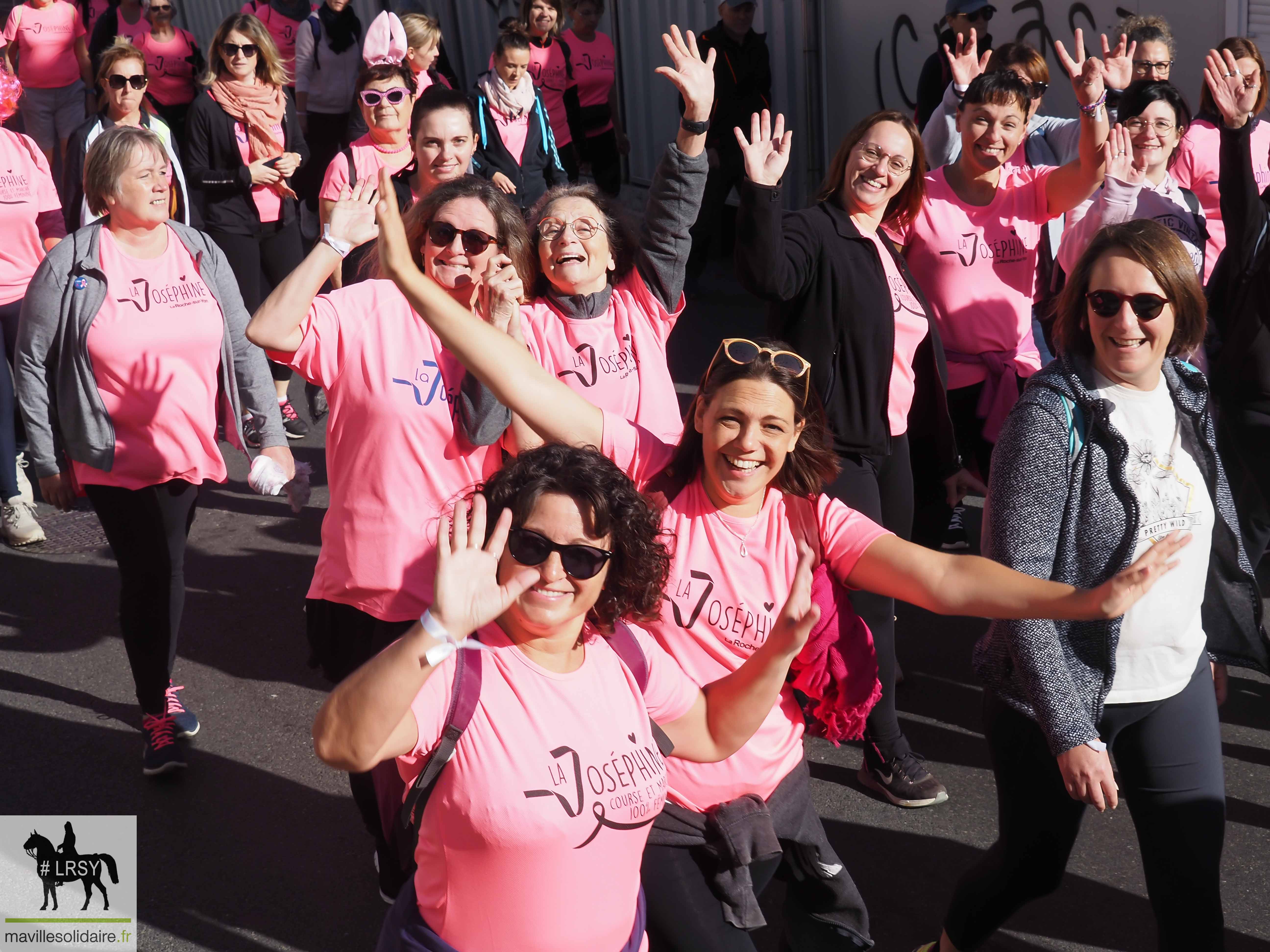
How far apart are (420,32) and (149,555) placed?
489cm

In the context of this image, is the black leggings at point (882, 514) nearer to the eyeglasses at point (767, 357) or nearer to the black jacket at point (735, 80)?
the eyeglasses at point (767, 357)

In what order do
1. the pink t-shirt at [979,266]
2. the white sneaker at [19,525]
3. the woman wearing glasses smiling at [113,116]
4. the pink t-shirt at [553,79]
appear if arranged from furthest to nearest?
the pink t-shirt at [553,79] < the white sneaker at [19,525] < the woman wearing glasses smiling at [113,116] < the pink t-shirt at [979,266]

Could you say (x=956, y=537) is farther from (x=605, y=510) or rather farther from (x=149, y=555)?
(x=605, y=510)

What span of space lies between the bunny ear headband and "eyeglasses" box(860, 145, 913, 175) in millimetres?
3211

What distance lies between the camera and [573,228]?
389cm

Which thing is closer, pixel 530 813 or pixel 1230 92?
pixel 530 813

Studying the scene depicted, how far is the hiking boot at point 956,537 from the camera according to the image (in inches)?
231

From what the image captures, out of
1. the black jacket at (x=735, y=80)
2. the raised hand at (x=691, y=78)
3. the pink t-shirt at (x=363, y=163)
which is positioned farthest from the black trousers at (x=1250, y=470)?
the black jacket at (x=735, y=80)

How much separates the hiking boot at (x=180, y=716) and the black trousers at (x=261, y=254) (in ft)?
10.4

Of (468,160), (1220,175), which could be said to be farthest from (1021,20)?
(468,160)

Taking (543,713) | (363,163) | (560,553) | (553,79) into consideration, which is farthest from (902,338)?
(553,79)

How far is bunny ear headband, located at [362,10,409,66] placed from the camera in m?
6.89

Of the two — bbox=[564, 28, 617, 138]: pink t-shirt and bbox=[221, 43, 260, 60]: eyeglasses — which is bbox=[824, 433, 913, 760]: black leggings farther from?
bbox=[564, 28, 617, 138]: pink t-shirt

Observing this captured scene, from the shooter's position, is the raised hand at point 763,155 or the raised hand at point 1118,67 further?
the raised hand at point 1118,67
